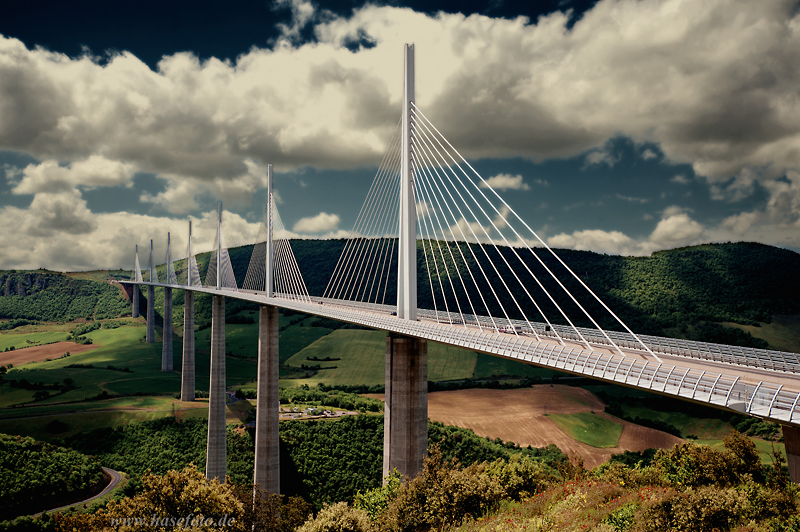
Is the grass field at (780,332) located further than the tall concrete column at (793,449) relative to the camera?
Yes

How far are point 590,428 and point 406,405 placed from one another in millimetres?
40107

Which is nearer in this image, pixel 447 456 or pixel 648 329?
pixel 447 456

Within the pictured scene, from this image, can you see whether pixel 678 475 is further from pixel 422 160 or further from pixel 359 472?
pixel 359 472

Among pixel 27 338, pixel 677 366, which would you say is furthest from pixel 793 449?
pixel 27 338

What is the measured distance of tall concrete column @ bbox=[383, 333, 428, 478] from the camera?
2228 cm

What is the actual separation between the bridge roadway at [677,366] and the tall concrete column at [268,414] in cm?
1629

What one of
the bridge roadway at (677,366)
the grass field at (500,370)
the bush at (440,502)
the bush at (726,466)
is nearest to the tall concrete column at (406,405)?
the bridge roadway at (677,366)

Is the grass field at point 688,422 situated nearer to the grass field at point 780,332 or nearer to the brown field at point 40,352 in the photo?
the grass field at point 780,332

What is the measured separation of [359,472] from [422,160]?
27.8 m

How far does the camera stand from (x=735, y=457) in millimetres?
20531

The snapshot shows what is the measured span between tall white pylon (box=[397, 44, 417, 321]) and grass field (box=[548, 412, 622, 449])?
38.3m

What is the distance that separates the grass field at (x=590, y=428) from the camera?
50.5 metres

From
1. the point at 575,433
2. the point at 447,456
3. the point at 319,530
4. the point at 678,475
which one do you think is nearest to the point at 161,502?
the point at 319,530

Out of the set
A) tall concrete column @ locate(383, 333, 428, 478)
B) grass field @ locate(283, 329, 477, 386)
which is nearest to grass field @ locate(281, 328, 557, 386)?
grass field @ locate(283, 329, 477, 386)
